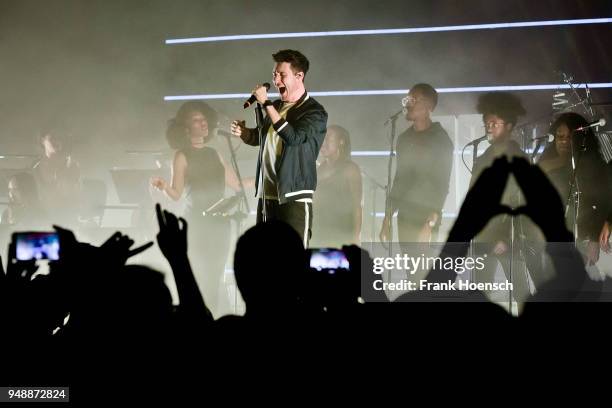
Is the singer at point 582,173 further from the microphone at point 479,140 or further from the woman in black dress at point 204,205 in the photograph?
the woman in black dress at point 204,205

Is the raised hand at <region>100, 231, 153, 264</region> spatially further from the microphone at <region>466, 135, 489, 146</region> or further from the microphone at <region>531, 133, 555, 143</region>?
the microphone at <region>531, 133, 555, 143</region>

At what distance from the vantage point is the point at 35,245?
1.99 m

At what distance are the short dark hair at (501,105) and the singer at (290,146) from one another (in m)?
2.08

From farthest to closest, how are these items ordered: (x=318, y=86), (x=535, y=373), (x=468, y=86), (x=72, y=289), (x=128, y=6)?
(x=128, y=6)
(x=318, y=86)
(x=468, y=86)
(x=72, y=289)
(x=535, y=373)

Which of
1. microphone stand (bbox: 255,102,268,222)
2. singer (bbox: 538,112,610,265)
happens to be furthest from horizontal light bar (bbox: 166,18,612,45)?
microphone stand (bbox: 255,102,268,222)

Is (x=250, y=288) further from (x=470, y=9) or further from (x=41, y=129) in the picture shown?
(x=41, y=129)

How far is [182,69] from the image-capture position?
18.1 ft

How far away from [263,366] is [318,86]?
4.13 metres

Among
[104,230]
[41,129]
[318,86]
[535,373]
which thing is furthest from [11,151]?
[535,373]

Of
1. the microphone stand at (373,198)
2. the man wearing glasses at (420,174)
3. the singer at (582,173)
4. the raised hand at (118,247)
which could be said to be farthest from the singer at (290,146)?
the singer at (582,173)

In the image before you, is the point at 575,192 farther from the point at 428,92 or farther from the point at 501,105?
the point at 428,92

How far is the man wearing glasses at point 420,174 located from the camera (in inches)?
162

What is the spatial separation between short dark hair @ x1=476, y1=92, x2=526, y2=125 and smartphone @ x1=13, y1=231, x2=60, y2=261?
11.9 ft

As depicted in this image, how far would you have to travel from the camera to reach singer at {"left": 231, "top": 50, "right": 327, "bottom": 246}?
3.04m
